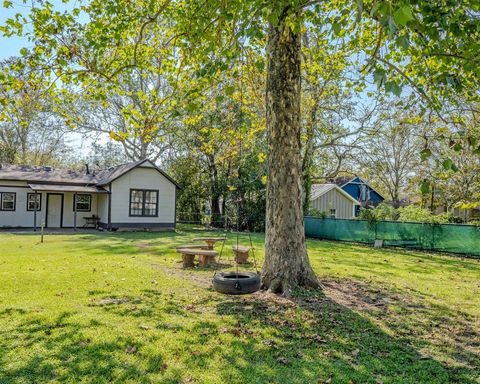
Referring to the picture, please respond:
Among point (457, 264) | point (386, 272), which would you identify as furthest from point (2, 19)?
point (457, 264)

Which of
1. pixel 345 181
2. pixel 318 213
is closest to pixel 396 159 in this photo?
pixel 345 181

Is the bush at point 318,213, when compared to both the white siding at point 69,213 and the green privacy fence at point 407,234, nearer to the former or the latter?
the green privacy fence at point 407,234

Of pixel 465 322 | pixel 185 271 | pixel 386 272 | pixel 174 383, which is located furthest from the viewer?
pixel 386 272

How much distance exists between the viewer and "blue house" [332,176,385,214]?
117 ft

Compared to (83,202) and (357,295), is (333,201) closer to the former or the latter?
(83,202)

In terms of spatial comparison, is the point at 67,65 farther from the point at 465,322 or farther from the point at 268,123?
the point at 465,322

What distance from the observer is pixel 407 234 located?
16.0m

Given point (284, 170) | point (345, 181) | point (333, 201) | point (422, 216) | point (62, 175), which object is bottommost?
point (422, 216)

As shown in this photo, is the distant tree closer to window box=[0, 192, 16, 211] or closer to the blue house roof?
window box=[0, 192, 16, 211]

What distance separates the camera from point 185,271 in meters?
8.81

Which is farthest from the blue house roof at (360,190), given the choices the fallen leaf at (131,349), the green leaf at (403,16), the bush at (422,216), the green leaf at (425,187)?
the green leaf at (403,16)

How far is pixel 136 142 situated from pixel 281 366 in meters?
29.8

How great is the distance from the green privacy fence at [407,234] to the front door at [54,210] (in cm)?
1565

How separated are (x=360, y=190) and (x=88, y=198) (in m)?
25.3
